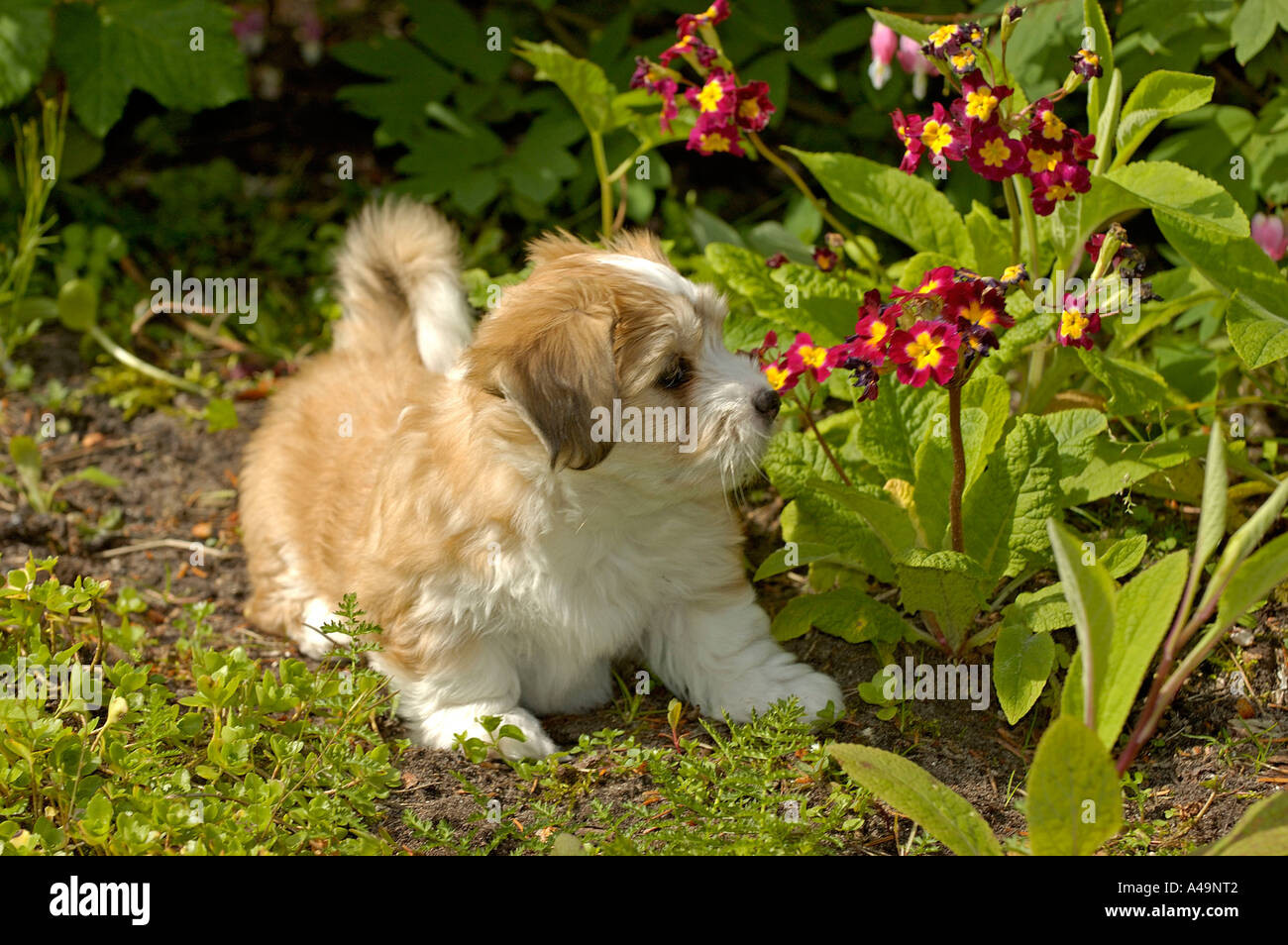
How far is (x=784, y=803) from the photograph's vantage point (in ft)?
9.63

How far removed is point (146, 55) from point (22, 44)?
404mm

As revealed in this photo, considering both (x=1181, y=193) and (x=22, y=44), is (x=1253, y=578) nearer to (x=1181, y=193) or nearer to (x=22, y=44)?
(x=1181, y=193)

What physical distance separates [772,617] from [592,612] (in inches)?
28.7

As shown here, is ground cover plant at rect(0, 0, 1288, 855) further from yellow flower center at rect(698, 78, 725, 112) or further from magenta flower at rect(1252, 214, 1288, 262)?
magenta flower at rect(1252, 214, 1288, 262)

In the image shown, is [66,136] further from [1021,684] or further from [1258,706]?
[1258,706]

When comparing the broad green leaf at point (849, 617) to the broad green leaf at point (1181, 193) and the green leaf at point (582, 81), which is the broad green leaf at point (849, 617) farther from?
the green leaf at point (582, 81)

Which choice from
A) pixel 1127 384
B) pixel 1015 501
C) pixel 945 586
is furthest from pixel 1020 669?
pixel 1127 384

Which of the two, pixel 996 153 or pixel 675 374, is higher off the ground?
pixel 996 153

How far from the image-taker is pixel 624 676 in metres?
3.58

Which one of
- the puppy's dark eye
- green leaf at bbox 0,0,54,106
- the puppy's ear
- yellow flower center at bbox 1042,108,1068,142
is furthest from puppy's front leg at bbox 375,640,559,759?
green leaf at bbox 0,0,54,106

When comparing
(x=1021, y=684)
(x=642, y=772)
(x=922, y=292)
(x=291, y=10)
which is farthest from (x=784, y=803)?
(x=291, y=10)

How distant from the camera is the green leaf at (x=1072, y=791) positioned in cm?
230

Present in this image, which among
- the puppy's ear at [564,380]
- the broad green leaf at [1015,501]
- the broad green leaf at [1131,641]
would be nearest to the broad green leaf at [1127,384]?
the broad green leaf at [1015,501]

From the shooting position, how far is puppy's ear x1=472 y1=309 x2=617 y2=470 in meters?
2.73
